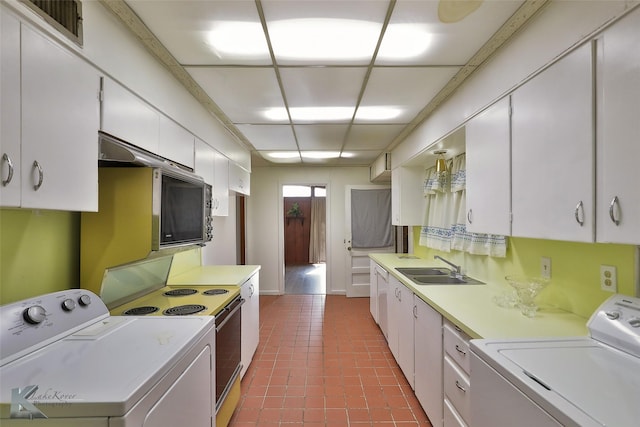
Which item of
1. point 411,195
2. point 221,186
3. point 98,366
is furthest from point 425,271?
point 98,366

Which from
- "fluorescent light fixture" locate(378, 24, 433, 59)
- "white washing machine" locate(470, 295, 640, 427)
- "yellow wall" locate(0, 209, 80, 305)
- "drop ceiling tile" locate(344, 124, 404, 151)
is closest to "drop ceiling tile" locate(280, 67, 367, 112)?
"fluorescent light fixture" locate(378, 24, 433, 59)

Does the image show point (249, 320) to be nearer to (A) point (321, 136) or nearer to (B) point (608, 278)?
(A) point (321, 136)

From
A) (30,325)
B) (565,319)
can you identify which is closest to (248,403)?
(30,325)

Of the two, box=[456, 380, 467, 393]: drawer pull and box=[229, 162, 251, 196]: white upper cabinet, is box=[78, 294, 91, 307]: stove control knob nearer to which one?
box=[456, 380, 467, 393]: drawer pull

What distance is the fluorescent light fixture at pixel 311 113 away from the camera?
2576 mm

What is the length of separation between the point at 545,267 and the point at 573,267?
20 centimetres

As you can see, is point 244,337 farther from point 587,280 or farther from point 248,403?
point 587,280

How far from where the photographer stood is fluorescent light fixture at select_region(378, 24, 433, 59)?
151 centimetres

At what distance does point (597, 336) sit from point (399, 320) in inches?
61.9

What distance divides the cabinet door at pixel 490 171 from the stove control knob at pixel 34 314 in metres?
2.15

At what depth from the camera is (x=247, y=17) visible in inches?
56.0

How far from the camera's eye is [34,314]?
108 centimetres

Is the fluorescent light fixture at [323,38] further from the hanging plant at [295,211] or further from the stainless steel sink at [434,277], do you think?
the hanging plant at [295,211]

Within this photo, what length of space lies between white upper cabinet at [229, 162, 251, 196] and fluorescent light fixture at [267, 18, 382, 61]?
5.91 feet
